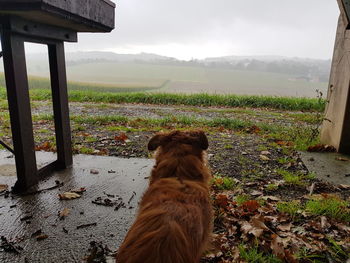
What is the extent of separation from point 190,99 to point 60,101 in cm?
900

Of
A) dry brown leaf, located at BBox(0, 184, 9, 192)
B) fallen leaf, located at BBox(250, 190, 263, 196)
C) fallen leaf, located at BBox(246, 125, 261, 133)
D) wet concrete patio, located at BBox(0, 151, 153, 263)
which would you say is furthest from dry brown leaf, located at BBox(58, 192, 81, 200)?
fallen leaf, located at BBox(246, 125, 261, 133)

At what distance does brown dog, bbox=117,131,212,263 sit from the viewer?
4.53 ft

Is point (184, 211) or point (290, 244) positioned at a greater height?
point (184, 211)

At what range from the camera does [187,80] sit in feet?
57.0

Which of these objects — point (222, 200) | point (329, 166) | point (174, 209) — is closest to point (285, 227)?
point (222, 200)

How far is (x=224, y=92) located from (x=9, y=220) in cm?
1178

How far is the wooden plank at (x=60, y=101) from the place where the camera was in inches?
143

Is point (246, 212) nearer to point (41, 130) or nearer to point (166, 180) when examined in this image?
point (166, 180)

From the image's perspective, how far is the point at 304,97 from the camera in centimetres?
1259

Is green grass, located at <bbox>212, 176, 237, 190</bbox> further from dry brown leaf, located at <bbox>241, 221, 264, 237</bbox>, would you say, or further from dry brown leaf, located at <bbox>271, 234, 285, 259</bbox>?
dry brown leaf, located at <bbox>271, 234, 285, 259</bbox>

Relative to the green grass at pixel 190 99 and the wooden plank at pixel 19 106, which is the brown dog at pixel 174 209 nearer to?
the wooden plank at pixel 19 106

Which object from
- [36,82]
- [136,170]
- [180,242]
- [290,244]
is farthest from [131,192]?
[36,82]

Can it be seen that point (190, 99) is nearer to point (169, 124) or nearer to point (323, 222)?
point (169, 124)

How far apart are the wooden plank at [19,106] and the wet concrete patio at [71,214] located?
263 mm
